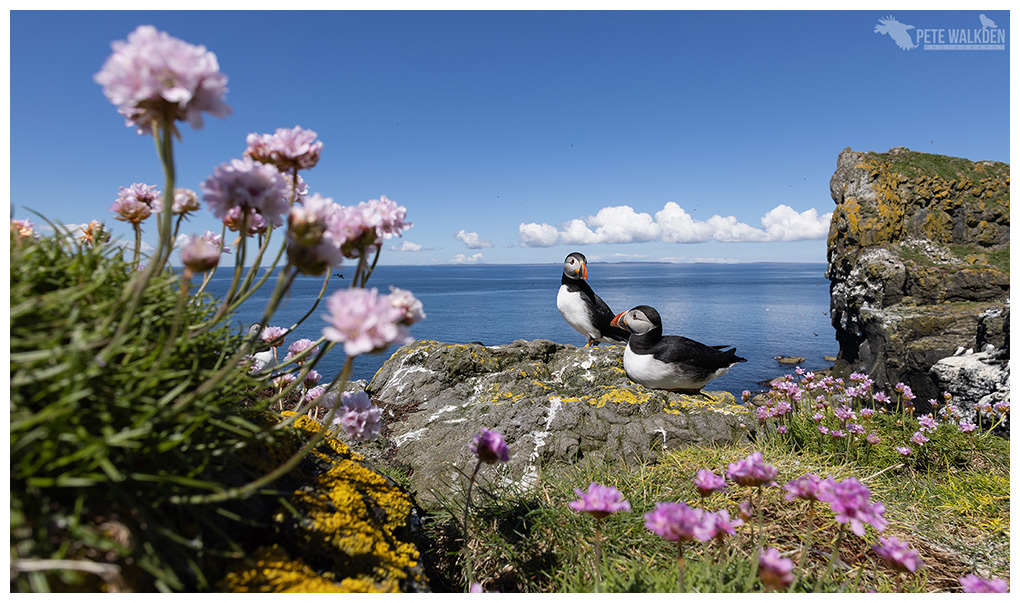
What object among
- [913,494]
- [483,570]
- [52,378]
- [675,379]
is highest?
[52,378]

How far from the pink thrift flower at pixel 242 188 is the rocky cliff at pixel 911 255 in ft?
91.2

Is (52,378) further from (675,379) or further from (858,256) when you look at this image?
(858,256)

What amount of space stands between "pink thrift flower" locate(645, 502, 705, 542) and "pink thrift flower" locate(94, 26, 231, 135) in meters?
2.20

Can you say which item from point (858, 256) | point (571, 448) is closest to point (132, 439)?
point (571, 448)

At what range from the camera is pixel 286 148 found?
1960 millimetres

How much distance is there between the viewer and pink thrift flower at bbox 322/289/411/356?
1354 millimetres

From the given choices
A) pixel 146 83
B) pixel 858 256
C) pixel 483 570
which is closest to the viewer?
pixel 146 83

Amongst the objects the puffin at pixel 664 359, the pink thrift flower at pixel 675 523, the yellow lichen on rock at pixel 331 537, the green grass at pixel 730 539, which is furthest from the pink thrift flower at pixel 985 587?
the puffin at pixel 664 359

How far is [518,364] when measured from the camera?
6715 mm

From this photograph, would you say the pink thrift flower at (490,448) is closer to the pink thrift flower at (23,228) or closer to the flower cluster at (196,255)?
the flower cluster at (196,255)

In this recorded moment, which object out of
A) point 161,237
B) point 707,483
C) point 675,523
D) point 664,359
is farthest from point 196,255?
point 664,359

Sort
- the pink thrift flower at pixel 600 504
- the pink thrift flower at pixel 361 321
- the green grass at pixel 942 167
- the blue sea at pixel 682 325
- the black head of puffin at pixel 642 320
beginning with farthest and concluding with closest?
the blue sea at pixel 682 325 < the green grass at pixel 942 167 < the black head of puffin at pixel 642 320 < the pink thrift flower at pixel 600 504 < the pink thrift flower at pixel 361 321

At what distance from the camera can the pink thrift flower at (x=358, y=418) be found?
2371 millimetres
